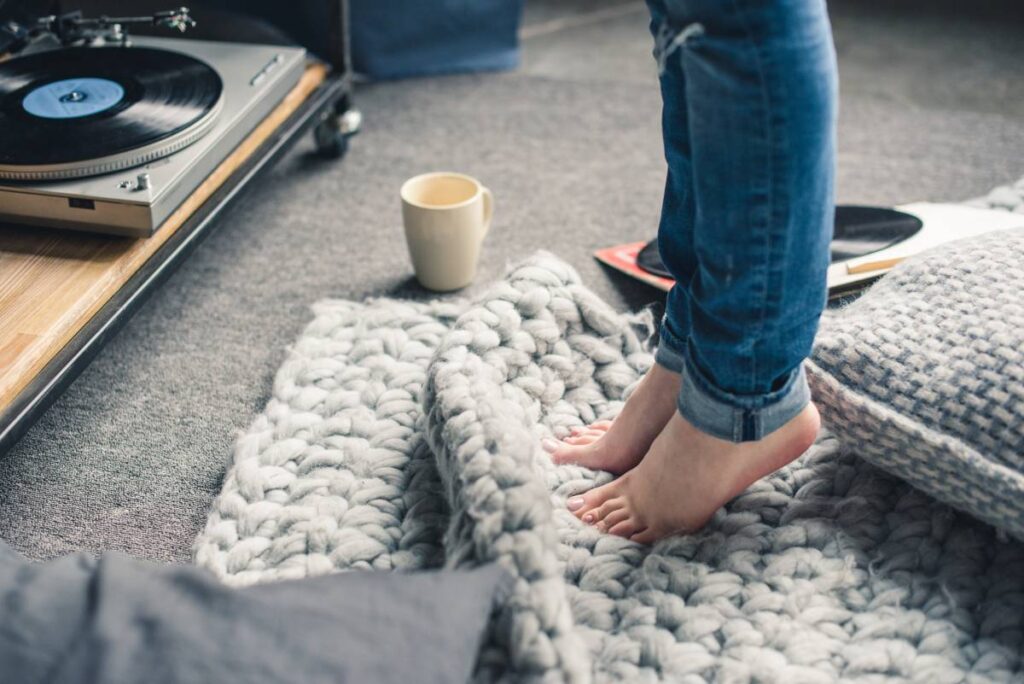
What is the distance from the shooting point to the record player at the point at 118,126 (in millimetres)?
891

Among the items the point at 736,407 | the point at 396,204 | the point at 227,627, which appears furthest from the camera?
the point at 396,204

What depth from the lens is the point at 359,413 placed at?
895mm

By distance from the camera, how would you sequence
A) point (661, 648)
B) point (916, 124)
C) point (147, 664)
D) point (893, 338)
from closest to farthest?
point (147, 664), point (661, 648), point (893, 338), point (916, 124)

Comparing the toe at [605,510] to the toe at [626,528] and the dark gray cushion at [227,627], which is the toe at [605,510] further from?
the dark gray cushion at [227,627]

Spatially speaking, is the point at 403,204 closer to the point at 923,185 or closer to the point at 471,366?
the point at 471,366

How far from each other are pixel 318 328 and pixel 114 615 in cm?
51

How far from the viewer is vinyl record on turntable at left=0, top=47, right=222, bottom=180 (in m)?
0.90

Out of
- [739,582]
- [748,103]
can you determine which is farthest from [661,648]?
[748,103]

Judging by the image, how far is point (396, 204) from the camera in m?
1.33

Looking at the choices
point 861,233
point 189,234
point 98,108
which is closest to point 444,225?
point 189,234

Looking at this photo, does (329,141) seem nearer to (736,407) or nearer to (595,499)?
(595,499)

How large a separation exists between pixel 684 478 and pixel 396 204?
2.39ft

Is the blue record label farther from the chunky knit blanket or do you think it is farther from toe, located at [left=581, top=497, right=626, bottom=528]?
toe, located at [left=581, top=497, right=626, bottom=528]

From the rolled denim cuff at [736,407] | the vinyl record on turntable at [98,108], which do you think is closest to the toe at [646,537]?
the rolled denim cuff at [736,407]
